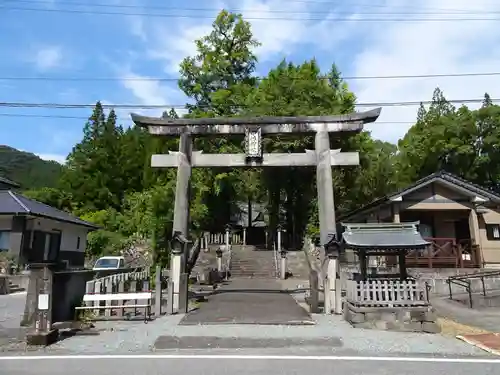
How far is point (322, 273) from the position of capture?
47.6ft

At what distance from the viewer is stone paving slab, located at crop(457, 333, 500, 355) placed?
332 inches

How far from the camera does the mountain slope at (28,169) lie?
221 ft

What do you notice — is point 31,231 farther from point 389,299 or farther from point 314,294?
point 389,299

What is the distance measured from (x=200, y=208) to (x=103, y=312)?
15.9 meters

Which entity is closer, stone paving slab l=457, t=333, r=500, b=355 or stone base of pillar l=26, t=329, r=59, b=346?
stone paving slab l=457, t=333, r=500, b=355

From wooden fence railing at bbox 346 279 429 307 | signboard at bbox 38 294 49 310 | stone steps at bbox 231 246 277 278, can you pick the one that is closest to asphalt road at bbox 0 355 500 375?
signboard at bbox 38 294 49 310

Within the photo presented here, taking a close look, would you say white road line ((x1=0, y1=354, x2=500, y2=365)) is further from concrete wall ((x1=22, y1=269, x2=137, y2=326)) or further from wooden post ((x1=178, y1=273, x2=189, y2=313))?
wooden post ((x1=178, y1=273, x2=189, y2=313))

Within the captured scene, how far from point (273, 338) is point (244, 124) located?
9373 millimetres

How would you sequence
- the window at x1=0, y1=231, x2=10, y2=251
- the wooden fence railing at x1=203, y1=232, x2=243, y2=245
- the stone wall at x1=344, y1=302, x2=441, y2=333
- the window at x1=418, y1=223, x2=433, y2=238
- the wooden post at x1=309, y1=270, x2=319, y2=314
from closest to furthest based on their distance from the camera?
the stone wall at x1=344, y1=302, x2=441, y2=333 < the wooden post at x1=309, y1=270, x2=319, y2=314 < the window at x1=0, y1=231, x2=10, y2=251 < the window at x1=418, y1=223, x2=433, y2=238 < the wooden fence railing at x1=203, y1=232, x2=243, y2=245

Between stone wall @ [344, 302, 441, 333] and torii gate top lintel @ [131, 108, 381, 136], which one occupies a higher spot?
torii gate top lintel @ [131, 108, 381, 136]

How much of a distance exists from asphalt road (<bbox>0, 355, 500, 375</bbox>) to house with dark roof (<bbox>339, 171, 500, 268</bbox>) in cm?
1659

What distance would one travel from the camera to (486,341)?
30.5ft

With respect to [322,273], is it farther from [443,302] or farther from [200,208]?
[200,208]

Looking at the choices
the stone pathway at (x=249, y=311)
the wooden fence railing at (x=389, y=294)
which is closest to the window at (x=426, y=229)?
the stone pathway at (x=249, y=311)
